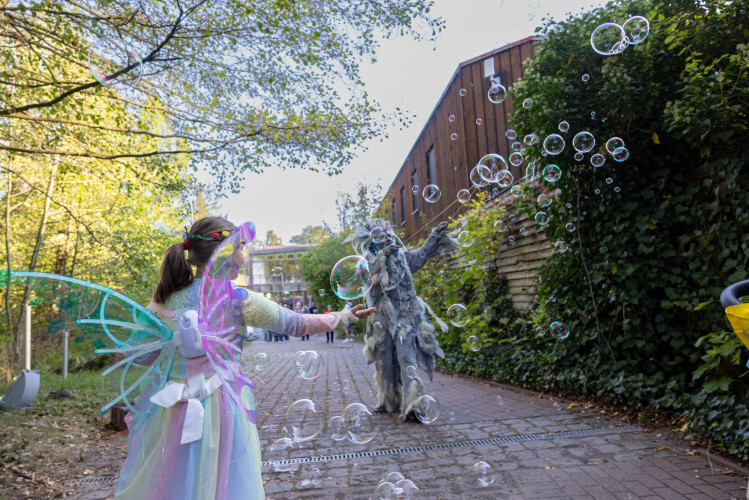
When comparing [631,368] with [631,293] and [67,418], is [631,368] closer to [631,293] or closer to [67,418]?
[631,293]

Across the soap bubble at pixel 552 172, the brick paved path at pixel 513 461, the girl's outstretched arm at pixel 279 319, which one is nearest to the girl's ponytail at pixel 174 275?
the girl's outstretched arm at pixel 279 319

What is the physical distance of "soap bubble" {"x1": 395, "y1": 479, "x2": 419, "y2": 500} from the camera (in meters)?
3.03

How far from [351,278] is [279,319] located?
1.71 meters

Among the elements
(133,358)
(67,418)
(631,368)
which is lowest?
(67,418)

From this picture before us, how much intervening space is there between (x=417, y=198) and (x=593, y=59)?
11.4 metres

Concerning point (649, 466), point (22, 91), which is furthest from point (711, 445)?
point (22, 91)

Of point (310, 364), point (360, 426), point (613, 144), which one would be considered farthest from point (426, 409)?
point (613, 144)

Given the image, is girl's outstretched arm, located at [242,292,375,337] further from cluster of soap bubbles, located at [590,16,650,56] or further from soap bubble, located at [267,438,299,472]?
cluster of soap bubbles, located at [590,16,650,56]

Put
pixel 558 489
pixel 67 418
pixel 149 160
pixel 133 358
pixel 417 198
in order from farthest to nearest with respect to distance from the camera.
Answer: pixel 417 198 < pixel 149 160 < pixel 67 418 < pixel 558 489 < pixel 133 358

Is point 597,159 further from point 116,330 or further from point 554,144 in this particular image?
point 116,330

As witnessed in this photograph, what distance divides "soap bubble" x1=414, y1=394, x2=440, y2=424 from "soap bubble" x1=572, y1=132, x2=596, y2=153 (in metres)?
2.83

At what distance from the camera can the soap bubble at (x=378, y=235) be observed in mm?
5375

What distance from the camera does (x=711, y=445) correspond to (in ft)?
11.2

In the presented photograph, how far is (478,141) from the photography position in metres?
10.2
